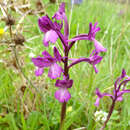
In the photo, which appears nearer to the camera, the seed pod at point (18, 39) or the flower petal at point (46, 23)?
the flower petal at point (46, 23)

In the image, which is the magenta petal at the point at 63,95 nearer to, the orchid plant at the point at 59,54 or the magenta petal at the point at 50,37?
the orchid plant at the point at 59,54

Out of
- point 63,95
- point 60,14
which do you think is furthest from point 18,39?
point 63,95

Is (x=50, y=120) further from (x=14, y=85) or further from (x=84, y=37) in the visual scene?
(x=84, y=37)

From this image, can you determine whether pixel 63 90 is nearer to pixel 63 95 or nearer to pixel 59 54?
pixel 63 95

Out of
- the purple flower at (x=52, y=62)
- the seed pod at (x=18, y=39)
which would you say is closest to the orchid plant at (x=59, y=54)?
the purple flower at (x=52, y=62)

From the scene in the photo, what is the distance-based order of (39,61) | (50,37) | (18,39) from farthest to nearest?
(18,39)
(39,61)
(50,37)

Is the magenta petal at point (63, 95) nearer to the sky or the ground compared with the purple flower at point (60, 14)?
nearer to the ground

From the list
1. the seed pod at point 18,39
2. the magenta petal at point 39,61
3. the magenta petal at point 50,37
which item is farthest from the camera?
the seed pod at point 18,39

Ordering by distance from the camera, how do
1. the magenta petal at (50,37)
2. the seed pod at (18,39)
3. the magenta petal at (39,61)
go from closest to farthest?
the magenta petal at (50,37) < the magenta petal at (39,61) < the seed pod at (18,39)
